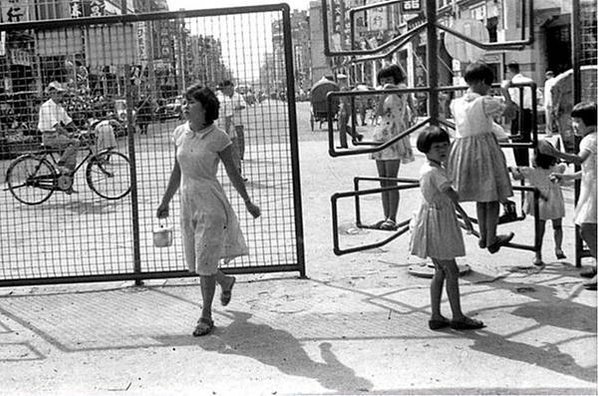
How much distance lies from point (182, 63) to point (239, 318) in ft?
8.05

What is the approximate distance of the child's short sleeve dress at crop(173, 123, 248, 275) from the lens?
5.92m

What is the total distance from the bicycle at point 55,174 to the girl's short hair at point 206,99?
718 cm

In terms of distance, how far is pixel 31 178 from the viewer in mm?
→ 13273

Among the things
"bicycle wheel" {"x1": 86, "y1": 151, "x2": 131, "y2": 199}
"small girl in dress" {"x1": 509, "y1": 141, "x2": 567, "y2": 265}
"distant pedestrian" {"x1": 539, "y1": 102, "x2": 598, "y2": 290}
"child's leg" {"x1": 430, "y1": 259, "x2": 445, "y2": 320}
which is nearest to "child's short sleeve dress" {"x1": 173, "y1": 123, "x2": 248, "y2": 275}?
"child's leg" {"x1": 430, "y1": 259, "x2": 445, "y2": 320}

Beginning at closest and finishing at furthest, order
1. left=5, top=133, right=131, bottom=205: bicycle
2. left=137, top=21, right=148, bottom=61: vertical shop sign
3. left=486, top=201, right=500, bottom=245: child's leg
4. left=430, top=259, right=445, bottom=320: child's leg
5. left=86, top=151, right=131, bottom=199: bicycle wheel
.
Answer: left=430, top=259, right=445, bottom=320: child's leg, left=486, top=201, right=500, bottom=245: child's leg, left=137, top=21, right=148, bottom=61: vertical shop sign, left=5, top=133, right=131, bottom=205: bicycle, left=86, top=151, right=131, bottom=199: bicycle wheel

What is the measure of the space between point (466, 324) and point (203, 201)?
6.70ft

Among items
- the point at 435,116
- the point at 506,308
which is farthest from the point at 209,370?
the point at 435,116

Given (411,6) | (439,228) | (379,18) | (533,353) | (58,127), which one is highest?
(379,18)

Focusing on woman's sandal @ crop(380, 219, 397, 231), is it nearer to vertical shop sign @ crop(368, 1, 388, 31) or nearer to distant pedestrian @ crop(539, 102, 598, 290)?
distant pedestrian @ crop(539, 102, 598, 290)

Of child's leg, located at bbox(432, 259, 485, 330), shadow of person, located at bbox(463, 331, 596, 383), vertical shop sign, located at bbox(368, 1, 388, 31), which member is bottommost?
shadow of person, located at bbox(463, 331, 596, 383)

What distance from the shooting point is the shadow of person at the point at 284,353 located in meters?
4.84

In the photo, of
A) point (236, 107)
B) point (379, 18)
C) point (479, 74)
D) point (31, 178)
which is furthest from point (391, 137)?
point (379, 18)

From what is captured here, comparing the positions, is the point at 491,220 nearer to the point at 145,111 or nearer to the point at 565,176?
the point at 565,176

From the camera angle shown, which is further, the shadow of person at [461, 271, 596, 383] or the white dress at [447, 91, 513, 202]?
the white dress at [447, 91, 513, 202]
